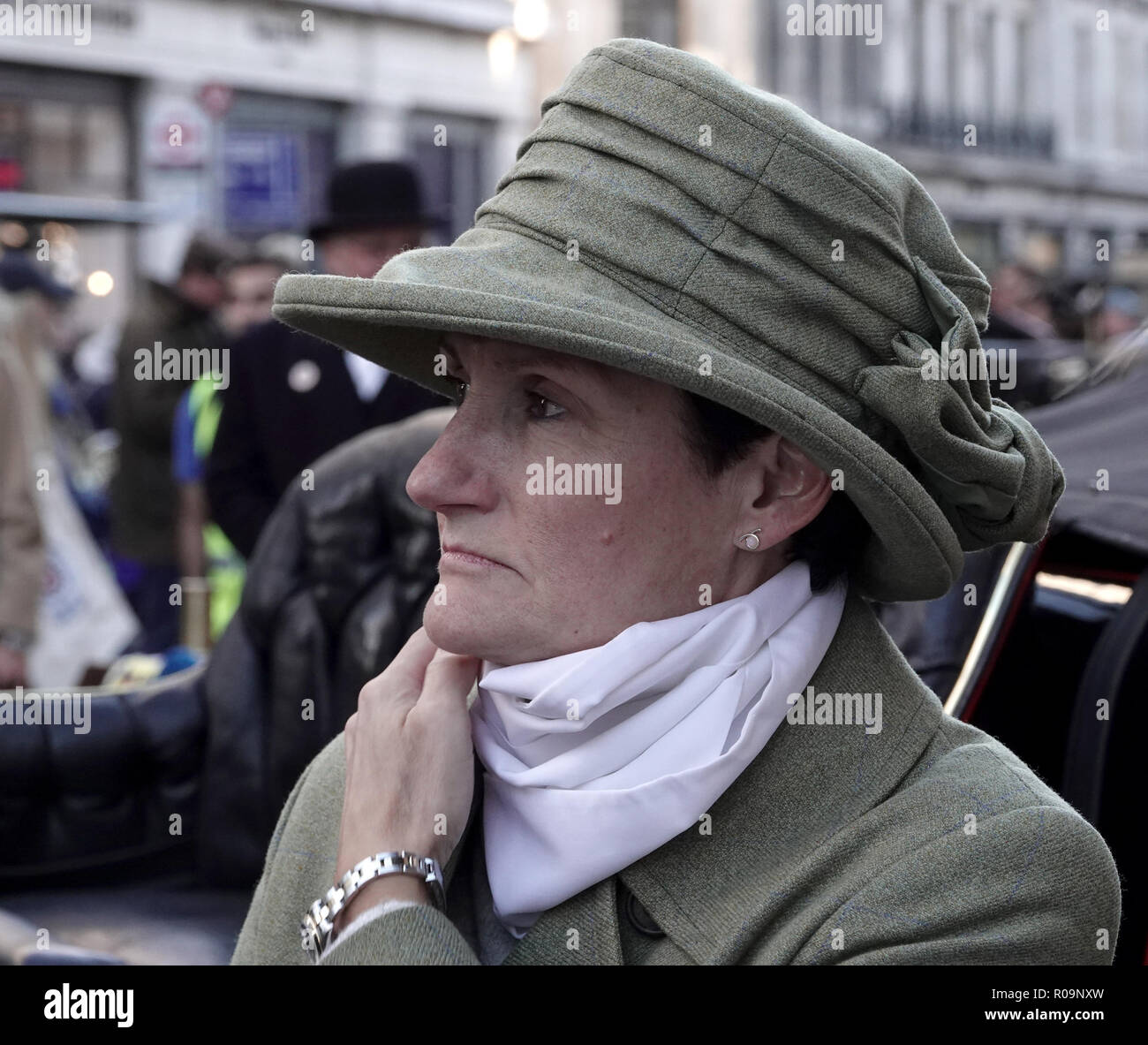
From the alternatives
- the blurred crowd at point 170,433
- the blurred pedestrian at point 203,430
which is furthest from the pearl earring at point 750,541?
the blurred pedestrian at point 203,430

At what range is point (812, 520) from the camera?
63.5 inches

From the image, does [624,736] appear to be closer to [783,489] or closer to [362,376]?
[783,489]

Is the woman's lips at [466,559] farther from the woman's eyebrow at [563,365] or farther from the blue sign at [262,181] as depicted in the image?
the blue sign at [262,181]

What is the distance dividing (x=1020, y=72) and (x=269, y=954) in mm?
33108

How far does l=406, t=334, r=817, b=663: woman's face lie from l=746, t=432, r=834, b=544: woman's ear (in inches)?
2.8

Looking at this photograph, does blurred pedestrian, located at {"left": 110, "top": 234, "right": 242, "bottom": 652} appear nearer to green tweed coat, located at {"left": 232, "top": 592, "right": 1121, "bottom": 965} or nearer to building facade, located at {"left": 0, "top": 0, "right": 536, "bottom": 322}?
building facade, located at {"left": 0, "top": 0, "right": 536, "bottom": 322}

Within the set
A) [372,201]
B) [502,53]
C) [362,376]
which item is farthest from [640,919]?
[502,53]

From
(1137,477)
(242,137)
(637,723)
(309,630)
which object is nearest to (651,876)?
(637,723)

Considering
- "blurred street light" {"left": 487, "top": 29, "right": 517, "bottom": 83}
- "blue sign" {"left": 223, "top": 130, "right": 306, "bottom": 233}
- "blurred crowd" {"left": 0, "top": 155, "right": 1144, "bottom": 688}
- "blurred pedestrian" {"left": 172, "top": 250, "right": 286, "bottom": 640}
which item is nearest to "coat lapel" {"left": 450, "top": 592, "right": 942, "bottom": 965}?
"blurred crowd" {"left": 0, "top": 155, "right": 1144, "bottom": 688}

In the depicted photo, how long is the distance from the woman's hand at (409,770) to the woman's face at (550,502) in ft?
0.24

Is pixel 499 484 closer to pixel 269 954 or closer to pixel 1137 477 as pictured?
pixel 269 954

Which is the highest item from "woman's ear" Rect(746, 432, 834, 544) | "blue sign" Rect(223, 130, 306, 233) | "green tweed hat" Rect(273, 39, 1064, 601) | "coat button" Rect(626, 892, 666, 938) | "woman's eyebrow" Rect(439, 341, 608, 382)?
"green tweed hat" Rect(273, 39, 1064, 601)

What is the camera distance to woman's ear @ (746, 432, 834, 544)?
61.5 inches
